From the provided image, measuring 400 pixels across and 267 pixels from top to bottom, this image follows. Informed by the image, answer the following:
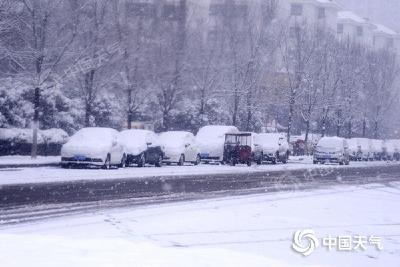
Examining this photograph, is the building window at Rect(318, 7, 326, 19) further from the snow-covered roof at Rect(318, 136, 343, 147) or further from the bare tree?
the bare tree

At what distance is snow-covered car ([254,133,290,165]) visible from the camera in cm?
3761

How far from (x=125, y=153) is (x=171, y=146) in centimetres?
444

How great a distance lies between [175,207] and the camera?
1280 centimetres

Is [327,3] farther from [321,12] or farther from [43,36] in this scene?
[43,36]

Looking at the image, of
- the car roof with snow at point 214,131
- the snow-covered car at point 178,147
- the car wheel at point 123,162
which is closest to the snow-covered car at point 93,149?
the car wheel at point 123,162

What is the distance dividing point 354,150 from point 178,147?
25973 mm

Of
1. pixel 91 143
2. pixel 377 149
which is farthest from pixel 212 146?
pixel 377 149

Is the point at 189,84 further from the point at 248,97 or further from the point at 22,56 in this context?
the point at 22,56

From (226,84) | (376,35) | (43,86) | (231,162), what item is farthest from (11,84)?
(376,35)

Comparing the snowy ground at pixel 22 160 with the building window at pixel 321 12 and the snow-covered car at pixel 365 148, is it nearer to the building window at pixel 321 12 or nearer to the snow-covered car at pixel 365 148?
the snow-covered car at pixel 365 148

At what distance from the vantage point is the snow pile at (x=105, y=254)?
709 cm

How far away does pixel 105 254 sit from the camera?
7551mm

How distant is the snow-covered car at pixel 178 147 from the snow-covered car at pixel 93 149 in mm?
5101

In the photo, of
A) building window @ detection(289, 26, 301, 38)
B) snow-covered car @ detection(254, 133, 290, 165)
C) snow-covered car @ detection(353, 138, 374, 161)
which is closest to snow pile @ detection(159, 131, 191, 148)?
snow-covered car @ detection(254, 133, 290, 165)
